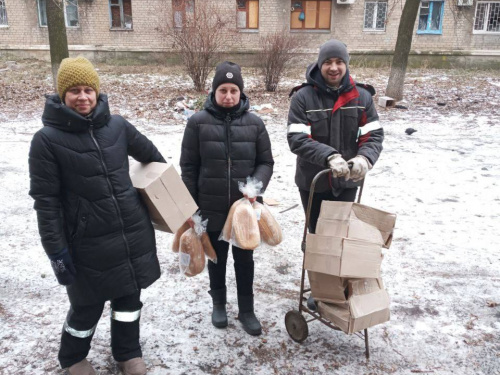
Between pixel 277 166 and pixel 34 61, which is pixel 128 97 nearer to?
pixel 277 166

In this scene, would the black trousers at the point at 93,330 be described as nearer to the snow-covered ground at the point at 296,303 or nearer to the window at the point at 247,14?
the snow-covered ground at the point at 296,303

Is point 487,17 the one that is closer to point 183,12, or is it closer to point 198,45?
point 183,12

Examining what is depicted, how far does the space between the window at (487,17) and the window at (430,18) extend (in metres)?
1.67

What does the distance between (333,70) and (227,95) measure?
2.25 feet

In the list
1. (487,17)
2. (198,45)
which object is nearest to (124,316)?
(198,45)

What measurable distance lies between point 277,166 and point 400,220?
2.24m

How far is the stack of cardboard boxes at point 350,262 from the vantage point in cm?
248

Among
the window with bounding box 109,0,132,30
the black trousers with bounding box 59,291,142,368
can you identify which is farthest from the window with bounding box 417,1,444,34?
the black trousers with bounding box 59,291,142,368

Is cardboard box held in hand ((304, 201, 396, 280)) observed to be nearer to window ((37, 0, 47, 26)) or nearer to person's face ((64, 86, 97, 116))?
person's face ((64, 86, 97, 116))

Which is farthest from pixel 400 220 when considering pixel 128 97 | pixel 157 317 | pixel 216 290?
pixel 128 97

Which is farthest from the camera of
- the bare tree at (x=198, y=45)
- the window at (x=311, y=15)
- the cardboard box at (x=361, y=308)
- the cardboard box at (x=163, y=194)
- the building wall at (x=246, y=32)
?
the window at (x=311, y=15)

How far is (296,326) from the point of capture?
2.90 meters

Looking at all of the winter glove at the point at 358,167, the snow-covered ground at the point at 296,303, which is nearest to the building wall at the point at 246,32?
the snow-covered ground at the point at 296,303

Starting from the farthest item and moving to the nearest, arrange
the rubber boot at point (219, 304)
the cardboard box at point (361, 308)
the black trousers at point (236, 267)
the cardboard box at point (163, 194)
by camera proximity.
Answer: the rubber boot at point (219, 304) < the black trousers at point (236, 267) < the cardboard box at point (361, 308) < the cardboard box at point (163, 194)
